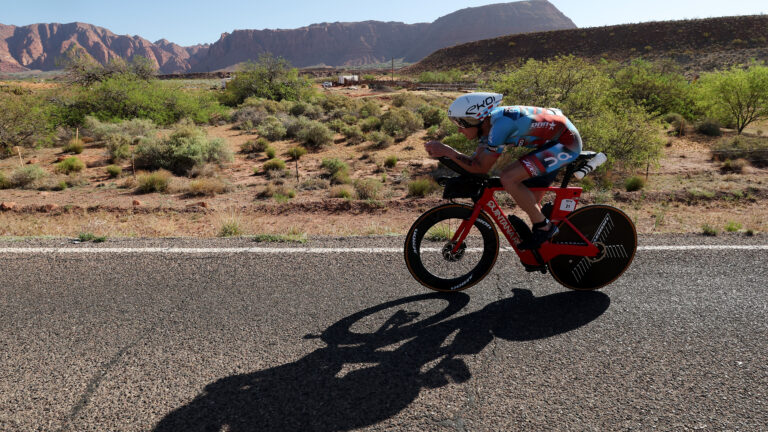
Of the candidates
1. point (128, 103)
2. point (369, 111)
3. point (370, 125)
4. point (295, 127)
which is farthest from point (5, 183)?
point (369, 111)

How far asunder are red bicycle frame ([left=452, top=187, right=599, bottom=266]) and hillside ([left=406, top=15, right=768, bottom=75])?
4721cm

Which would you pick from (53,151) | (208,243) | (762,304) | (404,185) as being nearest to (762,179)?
(404,185)

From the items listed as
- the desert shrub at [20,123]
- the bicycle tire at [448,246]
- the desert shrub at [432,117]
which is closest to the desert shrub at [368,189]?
the bicycle tire at [448,246]

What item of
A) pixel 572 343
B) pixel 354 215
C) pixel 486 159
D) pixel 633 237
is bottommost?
pixel 354 215

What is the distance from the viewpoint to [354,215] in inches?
388

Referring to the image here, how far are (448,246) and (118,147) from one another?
53.5ft

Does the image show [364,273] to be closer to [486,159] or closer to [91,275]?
[486,159]

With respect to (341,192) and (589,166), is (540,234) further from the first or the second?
(341,192)

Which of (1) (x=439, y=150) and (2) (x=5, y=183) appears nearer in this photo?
(1) (x=439, y=150)

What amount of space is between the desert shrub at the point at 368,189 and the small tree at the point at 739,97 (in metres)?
19.2

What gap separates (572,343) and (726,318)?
138 cm

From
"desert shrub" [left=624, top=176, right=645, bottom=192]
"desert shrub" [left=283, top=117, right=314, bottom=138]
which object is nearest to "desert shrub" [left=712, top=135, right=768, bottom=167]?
"desert shrub" [left=624, top=176, right=645, bottom=192]

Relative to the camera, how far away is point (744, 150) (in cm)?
1445

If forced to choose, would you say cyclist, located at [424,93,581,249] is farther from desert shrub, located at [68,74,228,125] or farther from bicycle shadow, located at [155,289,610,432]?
desert shrub, located at [68,74,228,125]
